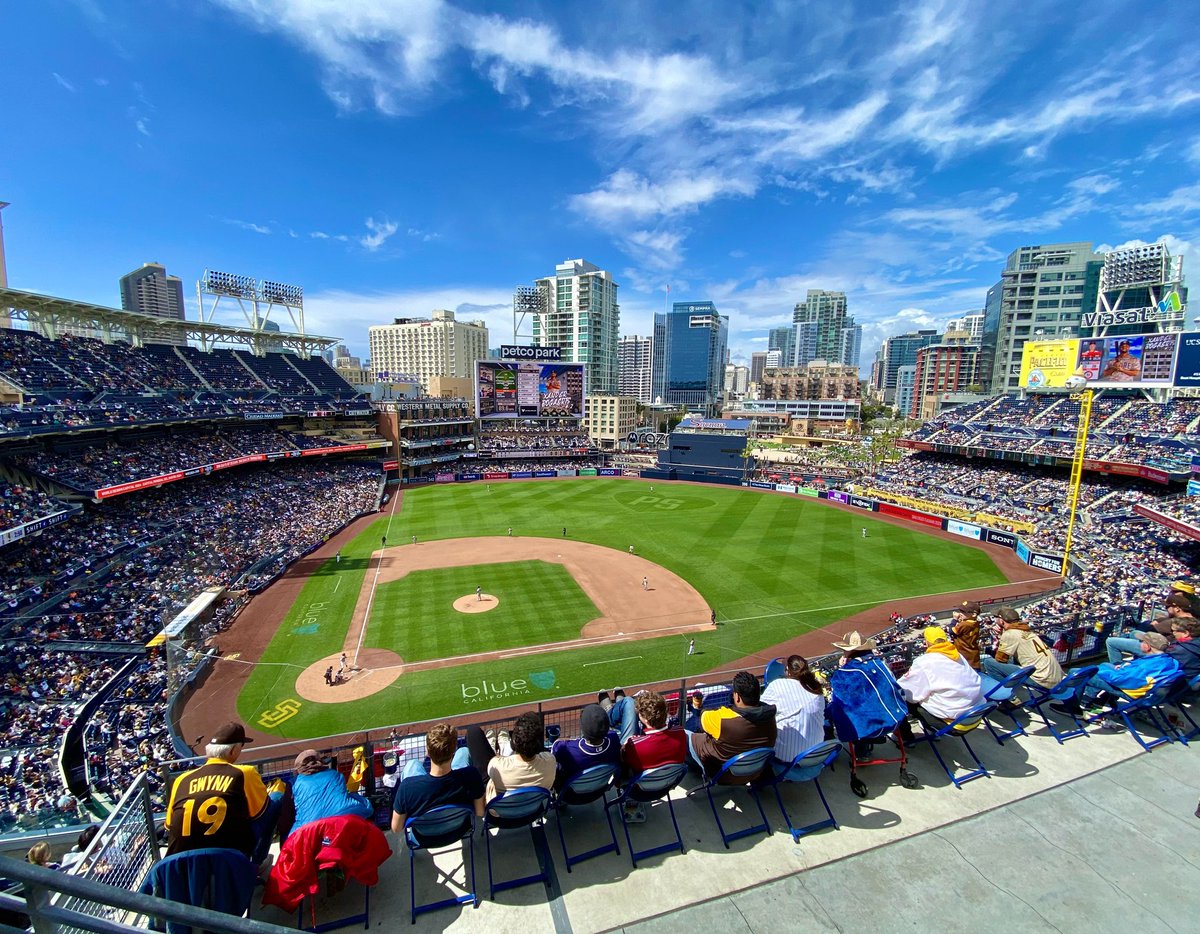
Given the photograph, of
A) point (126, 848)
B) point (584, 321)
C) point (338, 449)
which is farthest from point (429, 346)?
point (126, 848)

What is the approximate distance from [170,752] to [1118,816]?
2025 cm

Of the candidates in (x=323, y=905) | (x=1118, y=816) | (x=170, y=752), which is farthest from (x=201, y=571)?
(x=1118, y=816)

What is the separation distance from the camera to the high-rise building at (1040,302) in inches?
3233

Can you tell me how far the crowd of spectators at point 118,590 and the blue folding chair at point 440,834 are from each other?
39.3ft

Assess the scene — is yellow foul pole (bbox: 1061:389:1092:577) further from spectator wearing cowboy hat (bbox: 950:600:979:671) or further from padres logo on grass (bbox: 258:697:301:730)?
padres logo on grass (bbox: 258:697:301:730)

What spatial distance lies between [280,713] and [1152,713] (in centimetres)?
2168

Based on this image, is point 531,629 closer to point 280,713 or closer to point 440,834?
point 280,713

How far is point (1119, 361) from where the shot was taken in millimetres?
44219

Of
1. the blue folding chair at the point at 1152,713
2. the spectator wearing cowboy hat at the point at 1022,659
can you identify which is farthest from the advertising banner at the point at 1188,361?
the spectator wearing cowboy hat at the point at 1022,659

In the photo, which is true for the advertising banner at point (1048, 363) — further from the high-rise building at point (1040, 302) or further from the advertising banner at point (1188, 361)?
the high-rise building at point (1040, 302)

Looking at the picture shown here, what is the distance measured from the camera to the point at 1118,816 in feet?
18.3

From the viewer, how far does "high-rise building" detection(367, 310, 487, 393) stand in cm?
16688

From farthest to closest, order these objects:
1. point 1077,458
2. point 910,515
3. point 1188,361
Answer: point 910,515
point 1188,361
point 1077,458

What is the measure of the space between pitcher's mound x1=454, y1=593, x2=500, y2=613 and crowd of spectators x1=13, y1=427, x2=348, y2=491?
67.6 ft
